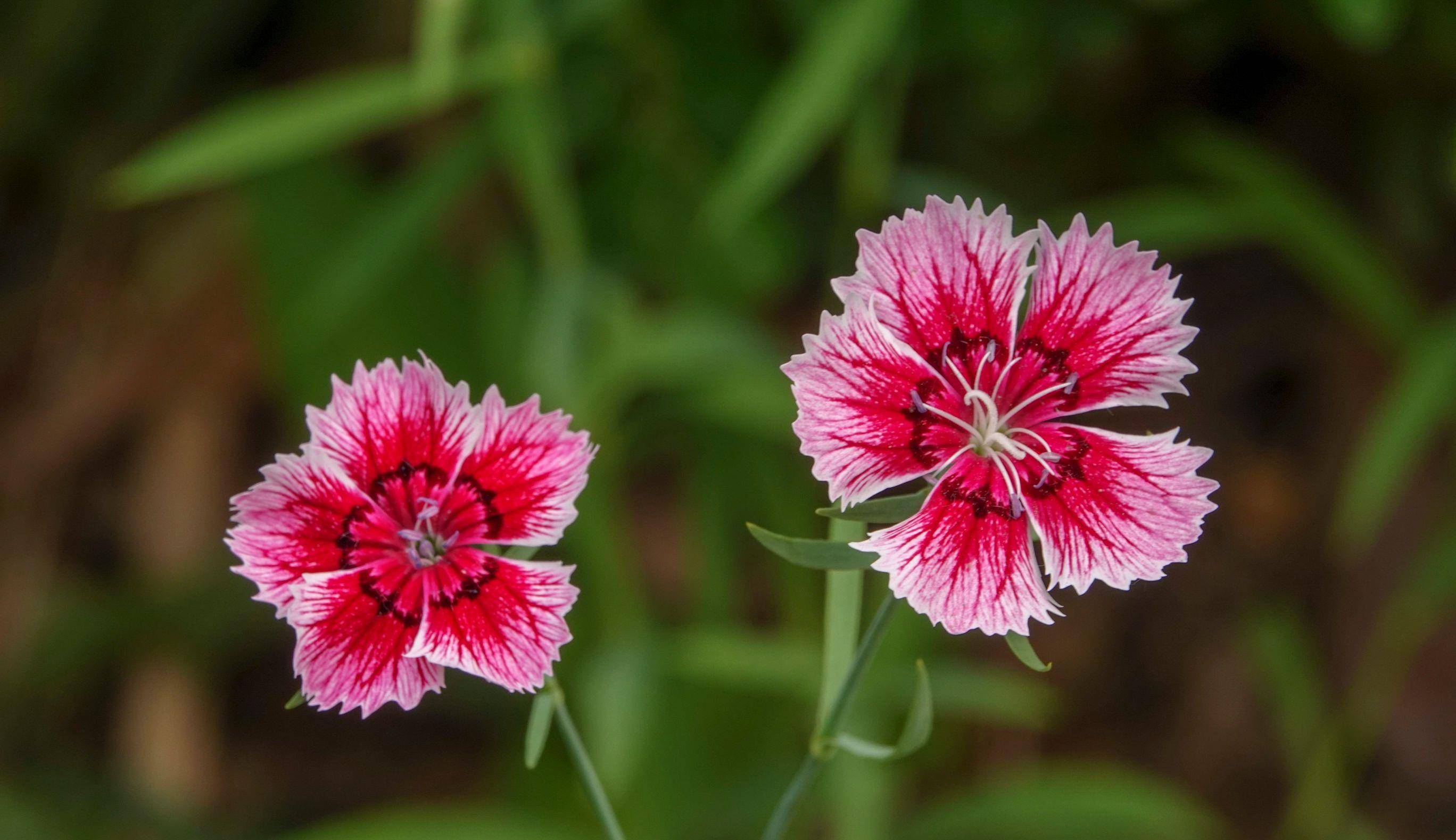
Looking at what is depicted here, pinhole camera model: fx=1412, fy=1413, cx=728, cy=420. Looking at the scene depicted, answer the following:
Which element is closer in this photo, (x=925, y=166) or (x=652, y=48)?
(x=652, y=48)

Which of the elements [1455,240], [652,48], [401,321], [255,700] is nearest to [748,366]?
[652,48]

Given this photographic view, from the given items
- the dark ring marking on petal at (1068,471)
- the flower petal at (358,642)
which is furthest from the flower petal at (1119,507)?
the flower petal at (358,642)

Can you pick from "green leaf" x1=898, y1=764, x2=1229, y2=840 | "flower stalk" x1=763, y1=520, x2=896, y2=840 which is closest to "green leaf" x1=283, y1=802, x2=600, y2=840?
"green leaf" x1=898, y1=764, x2=1229, y2=840

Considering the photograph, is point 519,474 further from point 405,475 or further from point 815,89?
point 815,89

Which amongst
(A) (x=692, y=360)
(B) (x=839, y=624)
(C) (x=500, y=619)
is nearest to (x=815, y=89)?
(A) (x=692, y=360)

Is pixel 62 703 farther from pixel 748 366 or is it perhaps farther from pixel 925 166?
pixel 925 166

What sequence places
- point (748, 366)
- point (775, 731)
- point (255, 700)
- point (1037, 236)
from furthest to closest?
point (255, 700)
point (775, 731)
point (748, 366)
point (1037, 236)
